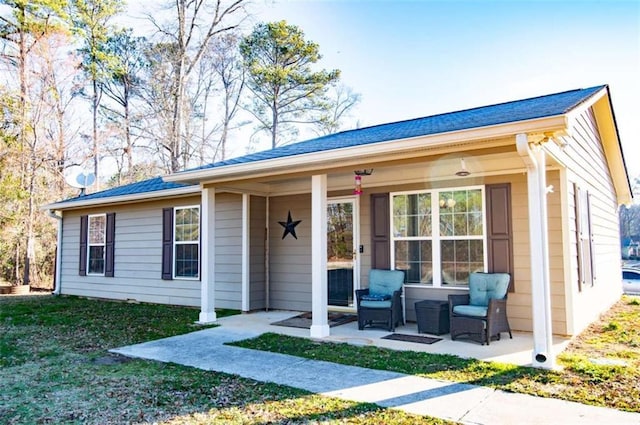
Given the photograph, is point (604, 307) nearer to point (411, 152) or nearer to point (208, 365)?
point (411, 152)

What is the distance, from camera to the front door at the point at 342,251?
727cm

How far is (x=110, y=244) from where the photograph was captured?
1030 centimetres

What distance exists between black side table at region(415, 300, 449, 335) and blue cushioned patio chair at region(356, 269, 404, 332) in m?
0.39

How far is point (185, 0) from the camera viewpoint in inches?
663

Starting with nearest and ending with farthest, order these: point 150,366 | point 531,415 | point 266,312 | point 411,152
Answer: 1. point 531,415
2. point 150,366
3. point 411,152
4. point 266,312

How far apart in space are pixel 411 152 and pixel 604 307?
5525mm

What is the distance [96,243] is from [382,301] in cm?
767

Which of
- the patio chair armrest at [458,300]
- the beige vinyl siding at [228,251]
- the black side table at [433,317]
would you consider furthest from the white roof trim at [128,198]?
the patio chair armrest at [458,300]

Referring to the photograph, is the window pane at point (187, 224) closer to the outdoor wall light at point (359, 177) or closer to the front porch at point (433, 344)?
the front porch at point (433, 344)

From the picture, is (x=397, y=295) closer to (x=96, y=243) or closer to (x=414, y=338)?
(x=414, y=338)

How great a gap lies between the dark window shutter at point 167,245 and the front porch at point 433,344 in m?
2.62

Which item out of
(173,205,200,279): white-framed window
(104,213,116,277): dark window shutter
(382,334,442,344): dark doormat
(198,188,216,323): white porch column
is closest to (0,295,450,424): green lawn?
(198,188,216,323): white porch column

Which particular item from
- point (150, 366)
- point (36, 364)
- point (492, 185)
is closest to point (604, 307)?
point (492, 185)

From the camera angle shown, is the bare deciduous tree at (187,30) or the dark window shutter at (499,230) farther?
the bare deciduous tree at (187,30)
